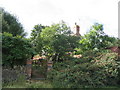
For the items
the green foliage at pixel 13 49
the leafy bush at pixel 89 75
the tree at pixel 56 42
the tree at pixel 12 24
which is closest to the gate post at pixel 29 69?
the green foliage at pixel 13 49

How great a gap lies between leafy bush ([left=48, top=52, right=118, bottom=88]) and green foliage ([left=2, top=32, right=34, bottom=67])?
2.28m

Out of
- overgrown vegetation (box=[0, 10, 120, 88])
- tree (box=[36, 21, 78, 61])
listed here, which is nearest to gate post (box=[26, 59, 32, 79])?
overgrown vegetation (box=[0, 10, 120, 88])

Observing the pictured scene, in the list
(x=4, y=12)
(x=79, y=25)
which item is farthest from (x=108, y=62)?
(x=79, y=25)

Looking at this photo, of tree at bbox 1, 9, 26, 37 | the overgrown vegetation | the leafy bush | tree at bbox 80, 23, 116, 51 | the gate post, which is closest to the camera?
the leafy bush

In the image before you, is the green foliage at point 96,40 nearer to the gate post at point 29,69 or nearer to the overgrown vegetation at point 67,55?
the overgrown vegetation at point 67,55

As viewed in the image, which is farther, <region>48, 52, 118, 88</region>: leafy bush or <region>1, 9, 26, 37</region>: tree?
<region>1, 9, 26, 37</region>: tree

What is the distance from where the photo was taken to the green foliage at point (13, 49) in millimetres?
7734

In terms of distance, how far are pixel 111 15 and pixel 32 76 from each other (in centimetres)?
825

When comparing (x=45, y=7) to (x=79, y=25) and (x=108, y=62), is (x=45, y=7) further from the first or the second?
(x=79, y=25)

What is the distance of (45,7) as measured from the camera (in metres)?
9.66

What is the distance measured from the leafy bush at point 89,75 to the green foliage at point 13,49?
228 cm

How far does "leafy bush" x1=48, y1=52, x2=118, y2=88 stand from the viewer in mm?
7527

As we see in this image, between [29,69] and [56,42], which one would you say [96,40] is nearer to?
[56,42]

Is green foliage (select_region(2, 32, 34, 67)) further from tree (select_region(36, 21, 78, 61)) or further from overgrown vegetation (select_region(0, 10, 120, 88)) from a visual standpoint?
tree (select_region(36, 21, 78, 61))
